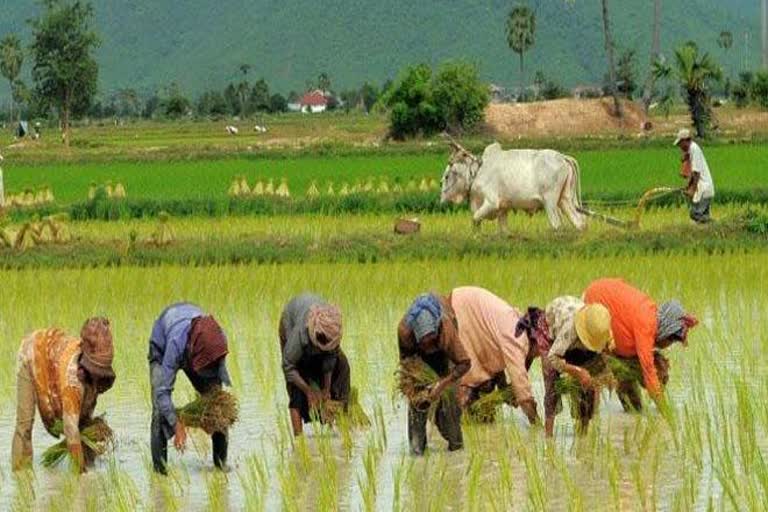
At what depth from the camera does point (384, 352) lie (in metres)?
10.0

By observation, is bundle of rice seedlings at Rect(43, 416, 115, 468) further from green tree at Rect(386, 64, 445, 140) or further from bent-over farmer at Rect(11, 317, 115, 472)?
green tree at Rect(386, 64, 445, 140)

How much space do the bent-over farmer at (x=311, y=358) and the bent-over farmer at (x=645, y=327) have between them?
1.16 metres

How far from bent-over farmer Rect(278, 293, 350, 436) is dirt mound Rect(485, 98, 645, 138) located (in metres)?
40.9

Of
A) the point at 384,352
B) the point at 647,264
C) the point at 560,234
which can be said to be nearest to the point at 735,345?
the point at 384,352

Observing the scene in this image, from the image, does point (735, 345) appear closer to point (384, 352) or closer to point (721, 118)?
point (384, 352)

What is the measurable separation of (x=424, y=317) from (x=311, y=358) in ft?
2.22

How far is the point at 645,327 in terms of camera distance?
24.6 feet

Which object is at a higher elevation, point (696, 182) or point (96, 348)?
point (96, 348)

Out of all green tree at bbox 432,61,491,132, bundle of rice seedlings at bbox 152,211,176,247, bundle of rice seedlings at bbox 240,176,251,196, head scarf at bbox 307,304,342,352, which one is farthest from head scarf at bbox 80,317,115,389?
green tree at bbox 432,61,491,132

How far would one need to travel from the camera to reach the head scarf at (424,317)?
707 cm

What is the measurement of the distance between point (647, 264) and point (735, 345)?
3720 mm

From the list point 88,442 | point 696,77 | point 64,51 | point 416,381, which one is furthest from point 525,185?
point 64,51

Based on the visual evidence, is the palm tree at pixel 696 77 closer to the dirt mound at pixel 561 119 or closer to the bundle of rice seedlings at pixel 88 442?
the dirt mound at pixel 561 119

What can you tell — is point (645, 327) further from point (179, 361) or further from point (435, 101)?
point (435, 101)
